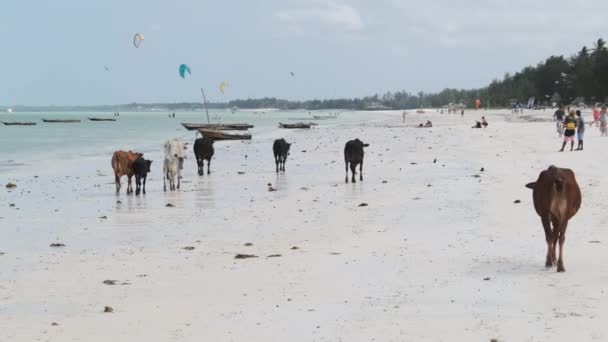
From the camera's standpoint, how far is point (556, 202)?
733cm

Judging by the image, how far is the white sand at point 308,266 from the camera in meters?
5.81

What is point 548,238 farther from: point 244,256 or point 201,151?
point 201,151

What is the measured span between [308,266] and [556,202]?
2.49m

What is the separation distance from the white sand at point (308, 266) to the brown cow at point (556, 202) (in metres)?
0.31

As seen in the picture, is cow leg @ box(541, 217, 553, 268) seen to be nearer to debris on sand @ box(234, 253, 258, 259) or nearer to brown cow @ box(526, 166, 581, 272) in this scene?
brown cow @ box(526, 166, 581, 272)

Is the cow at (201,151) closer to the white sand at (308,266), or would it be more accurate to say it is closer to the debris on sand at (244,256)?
the white sand at (308,266)

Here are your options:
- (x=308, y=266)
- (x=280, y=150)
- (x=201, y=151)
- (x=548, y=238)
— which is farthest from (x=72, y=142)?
(x=548, y=238)

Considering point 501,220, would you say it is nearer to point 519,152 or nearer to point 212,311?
point 212,311

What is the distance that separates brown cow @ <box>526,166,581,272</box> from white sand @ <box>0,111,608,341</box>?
0.31m

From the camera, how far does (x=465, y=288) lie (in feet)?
22.6

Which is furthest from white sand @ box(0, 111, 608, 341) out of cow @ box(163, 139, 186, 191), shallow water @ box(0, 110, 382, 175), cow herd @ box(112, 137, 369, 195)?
shallow water @ box(0, 110, 382, 175)

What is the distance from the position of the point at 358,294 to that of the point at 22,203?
9914mm

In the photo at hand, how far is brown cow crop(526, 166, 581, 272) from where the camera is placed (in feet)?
24.0

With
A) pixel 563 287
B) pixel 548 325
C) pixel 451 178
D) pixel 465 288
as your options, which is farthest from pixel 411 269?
pixel 451 178
